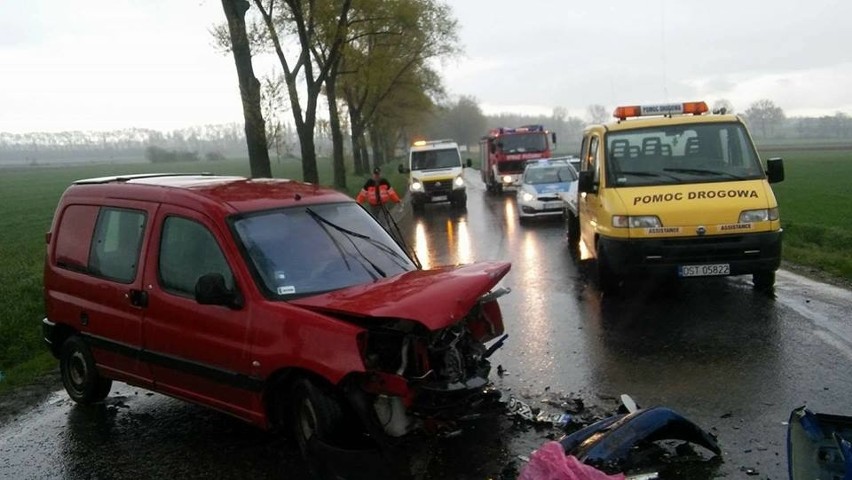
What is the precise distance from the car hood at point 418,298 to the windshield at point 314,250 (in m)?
0.20

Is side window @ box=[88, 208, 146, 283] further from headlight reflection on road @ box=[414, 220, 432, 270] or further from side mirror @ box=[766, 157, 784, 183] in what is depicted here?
side mirror @ box=[766, 157, 784, 183]

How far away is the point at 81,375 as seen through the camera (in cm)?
653

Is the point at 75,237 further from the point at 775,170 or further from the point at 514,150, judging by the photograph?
the point at 514,150

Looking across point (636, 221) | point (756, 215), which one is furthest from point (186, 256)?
point (756, 215)

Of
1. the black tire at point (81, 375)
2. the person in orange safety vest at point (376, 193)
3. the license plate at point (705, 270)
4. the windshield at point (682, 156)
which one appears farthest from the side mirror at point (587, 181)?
the person in orange safety vest at point (376, 193)

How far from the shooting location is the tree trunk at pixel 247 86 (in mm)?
18250

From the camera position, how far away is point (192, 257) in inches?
214

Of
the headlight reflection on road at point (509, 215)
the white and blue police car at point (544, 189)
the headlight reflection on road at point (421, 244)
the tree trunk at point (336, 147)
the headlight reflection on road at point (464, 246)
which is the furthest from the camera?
the tree trunk at point (336, 147)

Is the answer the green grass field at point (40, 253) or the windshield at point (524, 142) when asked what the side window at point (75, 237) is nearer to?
the green grass field at point (40, 253)

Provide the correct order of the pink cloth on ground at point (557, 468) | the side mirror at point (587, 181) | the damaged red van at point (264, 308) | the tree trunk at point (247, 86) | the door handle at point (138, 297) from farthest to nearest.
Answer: the tree trunk at point (247, 86) < the side mirror at point (587, 181) < the door handle at point (138, 297) < the damaged red van at point (264, 308) < the pink cloth on ground at point (557, 468)

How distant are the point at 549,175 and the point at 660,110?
11199 mm

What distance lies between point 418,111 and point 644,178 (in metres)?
47.3

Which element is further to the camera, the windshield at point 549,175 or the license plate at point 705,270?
the windshield at point 549,175

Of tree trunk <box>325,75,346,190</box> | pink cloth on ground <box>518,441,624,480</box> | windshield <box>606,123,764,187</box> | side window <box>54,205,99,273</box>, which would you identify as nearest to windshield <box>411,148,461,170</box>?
tree trunk <box>325,75,346,190</box>
